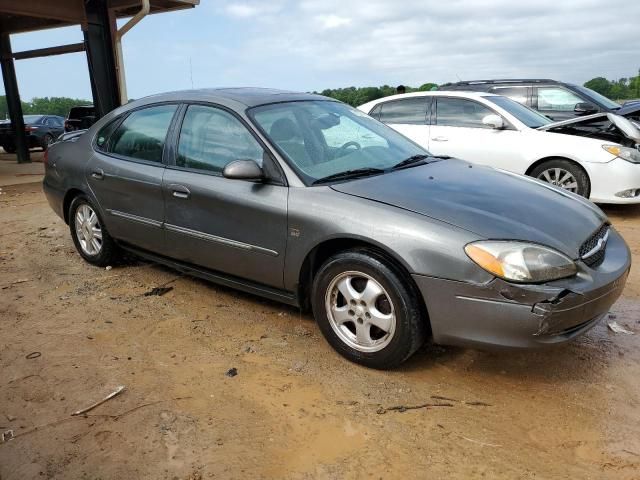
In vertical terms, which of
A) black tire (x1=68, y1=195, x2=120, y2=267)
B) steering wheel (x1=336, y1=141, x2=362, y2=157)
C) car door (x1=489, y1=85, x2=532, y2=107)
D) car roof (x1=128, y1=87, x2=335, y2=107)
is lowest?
black tire (x1=68, y1=195, x2=120, y2=267)

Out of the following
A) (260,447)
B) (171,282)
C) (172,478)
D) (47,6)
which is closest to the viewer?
(172,478)

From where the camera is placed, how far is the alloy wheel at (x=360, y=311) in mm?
3018

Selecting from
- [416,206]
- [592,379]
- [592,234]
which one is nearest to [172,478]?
[416,206]

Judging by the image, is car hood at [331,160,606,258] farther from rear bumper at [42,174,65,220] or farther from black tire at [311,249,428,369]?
rear bumper at [42,174,65,220]

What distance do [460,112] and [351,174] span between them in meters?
4.51

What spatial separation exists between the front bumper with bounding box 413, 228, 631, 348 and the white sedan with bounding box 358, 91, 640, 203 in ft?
13.4

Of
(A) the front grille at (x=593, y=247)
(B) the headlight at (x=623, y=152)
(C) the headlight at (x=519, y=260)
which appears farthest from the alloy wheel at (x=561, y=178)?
(C) the headlight at (x=519, y=260)

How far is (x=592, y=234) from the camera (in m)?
3.09

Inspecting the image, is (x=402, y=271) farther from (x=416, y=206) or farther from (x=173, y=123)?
(x=173, y=123)

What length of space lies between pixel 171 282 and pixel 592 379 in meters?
3.24

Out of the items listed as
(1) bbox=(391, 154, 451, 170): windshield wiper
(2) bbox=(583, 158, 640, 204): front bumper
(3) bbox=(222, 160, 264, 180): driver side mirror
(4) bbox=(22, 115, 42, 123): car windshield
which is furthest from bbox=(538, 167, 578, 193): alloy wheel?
A: (4) bbox=(22, 115, 42, 123): car windshield

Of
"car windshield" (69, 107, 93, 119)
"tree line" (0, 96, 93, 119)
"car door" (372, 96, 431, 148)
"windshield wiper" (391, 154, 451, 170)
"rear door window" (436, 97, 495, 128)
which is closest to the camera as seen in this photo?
"windshield wiper" (391, 154, 451, 170)

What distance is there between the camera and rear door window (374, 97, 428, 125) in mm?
7688

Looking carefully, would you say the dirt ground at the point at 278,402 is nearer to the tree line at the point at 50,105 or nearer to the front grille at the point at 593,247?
the front grille at the point at 593,247
